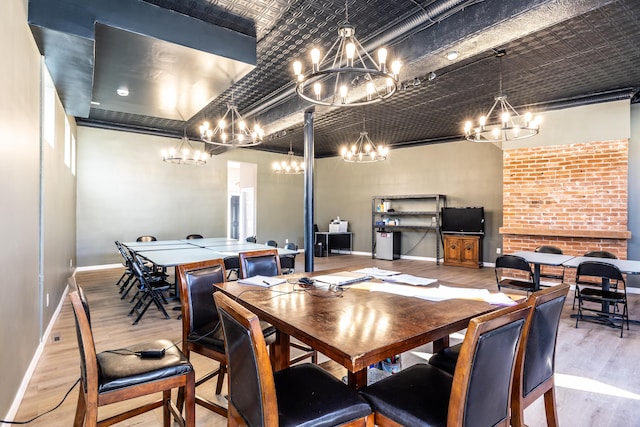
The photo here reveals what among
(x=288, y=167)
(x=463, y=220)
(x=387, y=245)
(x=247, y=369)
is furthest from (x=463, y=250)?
(x=247, y=369)

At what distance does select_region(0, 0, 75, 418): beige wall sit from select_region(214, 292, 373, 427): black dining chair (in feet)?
5.09

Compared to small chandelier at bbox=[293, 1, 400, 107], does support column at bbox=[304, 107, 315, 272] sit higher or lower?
lower

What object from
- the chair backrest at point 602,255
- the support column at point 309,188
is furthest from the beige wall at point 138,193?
the chair backrest at point 602,255

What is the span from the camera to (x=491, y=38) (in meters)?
2.74

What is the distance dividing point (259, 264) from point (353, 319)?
141 cm

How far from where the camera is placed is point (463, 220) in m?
7.82

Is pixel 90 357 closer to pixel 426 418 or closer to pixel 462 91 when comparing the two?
pixel 426 418

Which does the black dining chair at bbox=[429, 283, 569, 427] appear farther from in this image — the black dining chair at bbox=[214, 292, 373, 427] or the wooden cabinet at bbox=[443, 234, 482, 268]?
the wooden cabinet at bbox=[443, 234, 482, 268]

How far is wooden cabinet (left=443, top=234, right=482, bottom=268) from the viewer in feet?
24.7

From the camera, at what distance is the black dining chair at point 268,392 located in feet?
3.80

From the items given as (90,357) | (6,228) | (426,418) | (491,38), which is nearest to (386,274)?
(426,418)

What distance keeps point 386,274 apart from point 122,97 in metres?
4.68

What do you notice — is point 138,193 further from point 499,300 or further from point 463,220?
point 499,300

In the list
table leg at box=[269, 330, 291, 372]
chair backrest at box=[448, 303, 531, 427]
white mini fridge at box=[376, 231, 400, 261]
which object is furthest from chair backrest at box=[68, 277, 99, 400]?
white mini fridge at box=[376, 231, 400, 261]
